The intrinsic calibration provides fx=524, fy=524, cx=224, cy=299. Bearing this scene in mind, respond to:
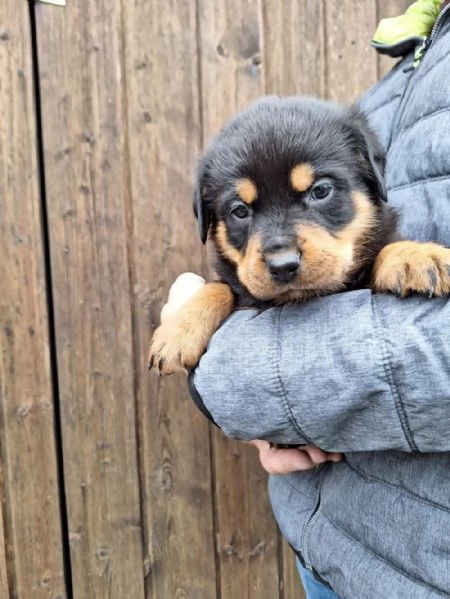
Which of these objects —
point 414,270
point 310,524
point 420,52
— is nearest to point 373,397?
point 414,270

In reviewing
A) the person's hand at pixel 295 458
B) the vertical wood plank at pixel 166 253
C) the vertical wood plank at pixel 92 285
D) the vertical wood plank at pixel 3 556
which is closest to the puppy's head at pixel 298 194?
the person's hand at pixel 295 458

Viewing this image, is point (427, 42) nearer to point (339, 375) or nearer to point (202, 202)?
point (202, 202)

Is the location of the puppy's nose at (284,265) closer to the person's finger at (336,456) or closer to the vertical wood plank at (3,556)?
the person's finger at (336,456)

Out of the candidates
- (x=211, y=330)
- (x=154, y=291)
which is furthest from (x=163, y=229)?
(x=211, y=330)

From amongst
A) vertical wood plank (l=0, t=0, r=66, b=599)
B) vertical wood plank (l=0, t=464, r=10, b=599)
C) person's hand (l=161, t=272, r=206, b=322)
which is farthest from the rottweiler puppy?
vertical wood plank (l=0, t=464, r=10, b=599)

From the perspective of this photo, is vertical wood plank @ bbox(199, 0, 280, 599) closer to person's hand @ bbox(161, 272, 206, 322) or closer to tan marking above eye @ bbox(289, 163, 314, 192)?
person's hand @ bbox(161, 272, 206, 322)
